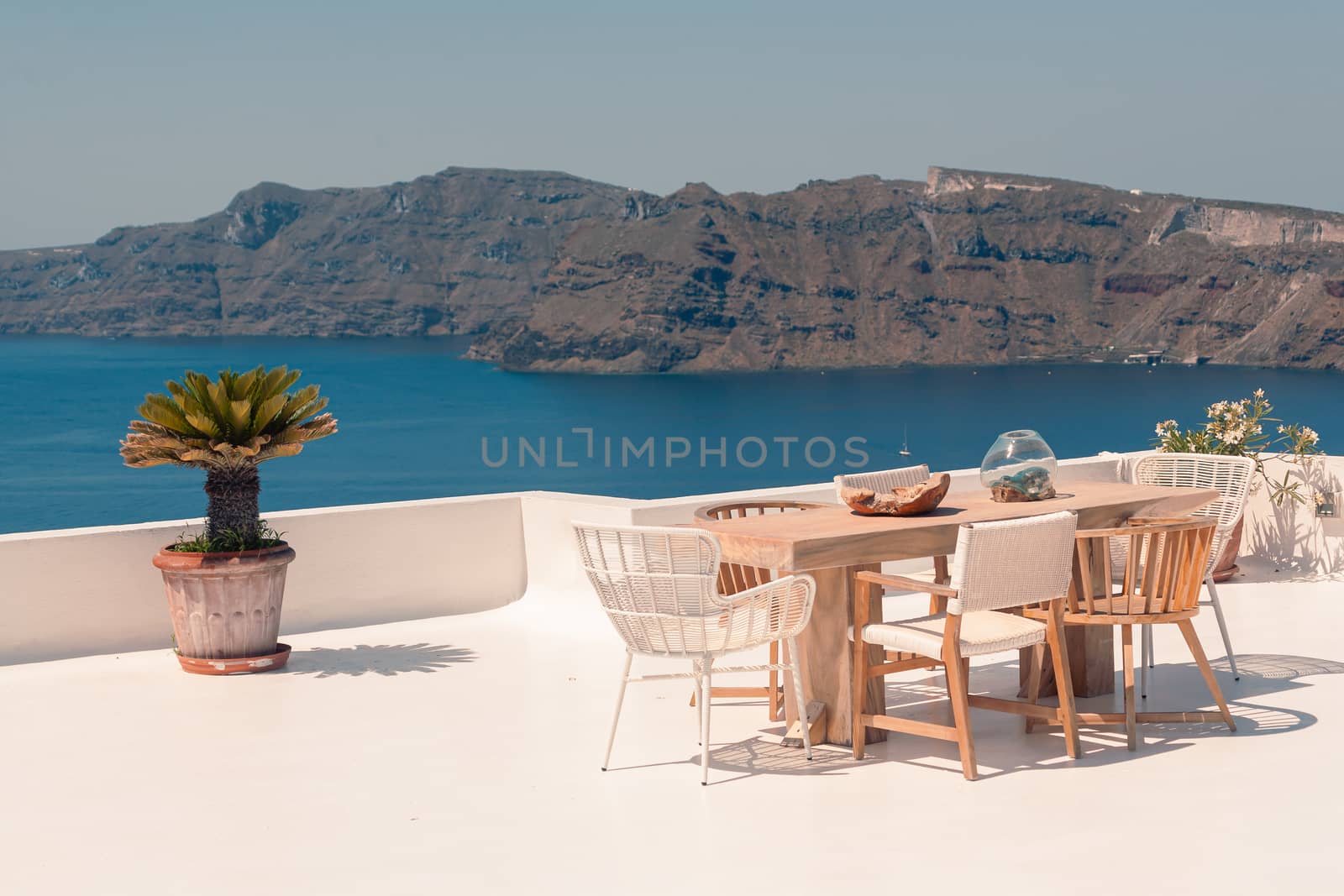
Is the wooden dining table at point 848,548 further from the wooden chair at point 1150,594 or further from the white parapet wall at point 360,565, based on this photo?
the white parapet wall at point 360,565

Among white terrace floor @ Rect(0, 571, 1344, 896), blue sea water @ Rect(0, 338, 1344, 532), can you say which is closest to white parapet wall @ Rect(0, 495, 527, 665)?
white terrace floor @ Rect(0, 571, 1344, 896)

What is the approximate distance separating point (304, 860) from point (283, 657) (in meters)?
2.23

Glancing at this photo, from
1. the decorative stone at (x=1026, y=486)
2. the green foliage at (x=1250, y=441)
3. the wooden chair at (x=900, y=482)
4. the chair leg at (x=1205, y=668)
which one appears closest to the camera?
the chair leg at (x=1205, y=668)

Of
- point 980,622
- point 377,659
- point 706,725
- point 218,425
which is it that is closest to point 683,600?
point 706,725

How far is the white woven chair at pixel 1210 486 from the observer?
4.87 meters

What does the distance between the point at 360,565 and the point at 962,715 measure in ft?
10.3

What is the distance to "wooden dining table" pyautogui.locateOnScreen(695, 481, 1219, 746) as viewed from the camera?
3.91 m

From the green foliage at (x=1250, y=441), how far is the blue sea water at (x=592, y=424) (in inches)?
2018

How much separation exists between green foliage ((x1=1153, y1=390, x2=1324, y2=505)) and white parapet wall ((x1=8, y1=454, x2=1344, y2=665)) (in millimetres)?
381

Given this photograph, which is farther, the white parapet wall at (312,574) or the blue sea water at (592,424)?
the blue sea water at (592,424)

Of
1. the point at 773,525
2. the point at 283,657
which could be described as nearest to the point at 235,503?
the point at 283,657

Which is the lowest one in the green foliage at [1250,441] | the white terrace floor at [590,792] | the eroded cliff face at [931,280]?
the white terrace floor at [590,792]

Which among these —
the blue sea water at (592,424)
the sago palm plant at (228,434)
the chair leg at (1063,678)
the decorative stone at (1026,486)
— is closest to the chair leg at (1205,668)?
the chair leg at (1063,678)

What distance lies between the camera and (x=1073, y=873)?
9.89 feet
